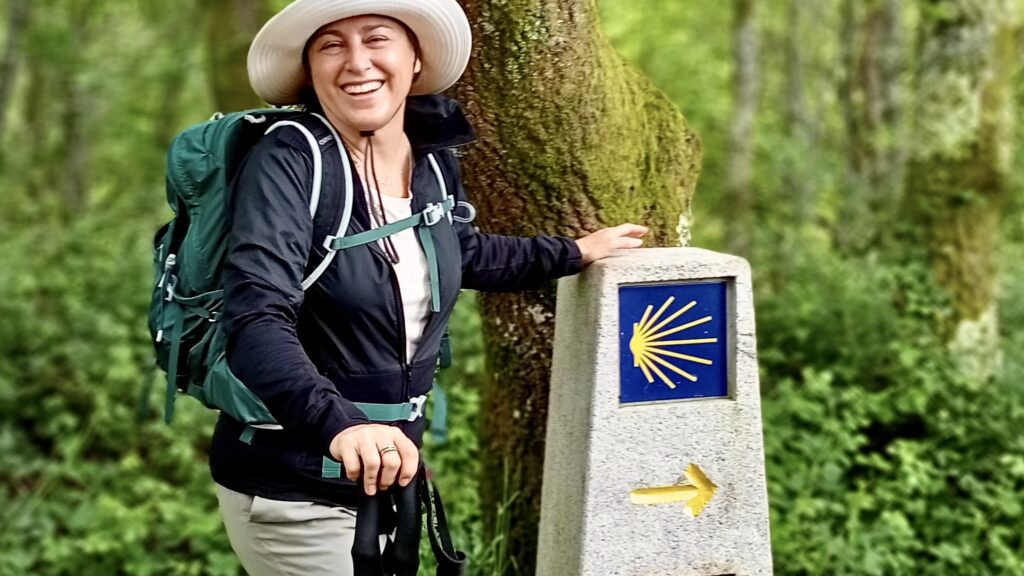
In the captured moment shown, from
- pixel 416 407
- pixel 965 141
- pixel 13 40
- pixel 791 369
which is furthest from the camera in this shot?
pixel 13 40

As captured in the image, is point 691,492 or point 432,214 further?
point 691,492

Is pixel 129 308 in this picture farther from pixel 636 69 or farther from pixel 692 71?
pixel 692 71

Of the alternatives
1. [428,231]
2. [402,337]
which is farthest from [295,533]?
[428,231]

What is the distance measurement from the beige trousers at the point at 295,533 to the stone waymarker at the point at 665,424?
24.2 inches

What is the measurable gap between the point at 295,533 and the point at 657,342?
3.35 feet

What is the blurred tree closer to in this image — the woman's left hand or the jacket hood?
the woman's left hand

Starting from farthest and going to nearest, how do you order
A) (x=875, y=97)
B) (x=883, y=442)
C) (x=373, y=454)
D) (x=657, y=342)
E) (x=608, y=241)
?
(x=875, y=97), (x=883, y=442), (x=608, y=241), (x=657, y=342), (x=373, y=454)

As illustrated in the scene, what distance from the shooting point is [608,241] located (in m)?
3.18

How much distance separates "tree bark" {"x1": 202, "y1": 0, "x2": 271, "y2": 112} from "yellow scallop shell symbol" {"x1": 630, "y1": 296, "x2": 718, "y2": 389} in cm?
435

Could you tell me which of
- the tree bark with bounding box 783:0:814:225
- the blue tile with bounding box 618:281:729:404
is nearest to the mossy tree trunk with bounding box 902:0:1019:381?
the blue tile with bounding box 618:281:729:404

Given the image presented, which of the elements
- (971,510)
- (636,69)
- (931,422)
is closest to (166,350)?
(636,69)

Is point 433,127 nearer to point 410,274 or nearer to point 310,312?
point 410,274

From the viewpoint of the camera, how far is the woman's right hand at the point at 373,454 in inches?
89.0

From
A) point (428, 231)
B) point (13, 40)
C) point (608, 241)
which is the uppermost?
point (13, 40)
